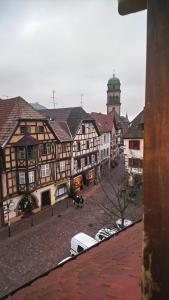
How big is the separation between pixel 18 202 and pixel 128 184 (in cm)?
1319

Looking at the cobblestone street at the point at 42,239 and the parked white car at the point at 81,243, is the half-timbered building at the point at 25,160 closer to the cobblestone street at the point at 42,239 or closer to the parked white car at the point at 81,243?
the cobblestone street at the point at 42,239

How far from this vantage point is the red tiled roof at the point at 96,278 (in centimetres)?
184

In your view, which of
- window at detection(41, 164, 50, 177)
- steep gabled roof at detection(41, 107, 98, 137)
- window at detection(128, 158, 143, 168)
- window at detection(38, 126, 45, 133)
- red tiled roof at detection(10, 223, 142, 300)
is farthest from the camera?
steep gabled roof at detection(41, 107, 98, 137)

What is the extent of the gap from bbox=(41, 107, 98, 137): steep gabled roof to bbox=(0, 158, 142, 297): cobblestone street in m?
9.70

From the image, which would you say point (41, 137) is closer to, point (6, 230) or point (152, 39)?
point (6, 230)

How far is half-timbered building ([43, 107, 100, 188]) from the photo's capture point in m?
29.2

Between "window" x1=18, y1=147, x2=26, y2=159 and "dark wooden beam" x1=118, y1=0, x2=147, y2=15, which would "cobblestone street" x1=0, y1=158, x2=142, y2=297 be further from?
"dark wooden beam" x1=118, y1=0, x2=147, y2=15

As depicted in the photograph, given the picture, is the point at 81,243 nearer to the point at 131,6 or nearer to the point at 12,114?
the point at 12,114

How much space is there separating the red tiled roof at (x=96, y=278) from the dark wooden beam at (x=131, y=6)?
188 centimetres

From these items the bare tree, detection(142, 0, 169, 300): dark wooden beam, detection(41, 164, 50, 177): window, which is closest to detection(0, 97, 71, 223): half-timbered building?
detection(41, 164, 50, 177): window

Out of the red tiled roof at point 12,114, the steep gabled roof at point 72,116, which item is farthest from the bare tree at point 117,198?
the red tiled roof at point 12,114

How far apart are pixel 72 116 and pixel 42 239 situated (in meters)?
18.0

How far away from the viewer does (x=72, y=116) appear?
31.5 m

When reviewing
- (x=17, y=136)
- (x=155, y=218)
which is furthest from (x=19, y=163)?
(x=155, y=218)
